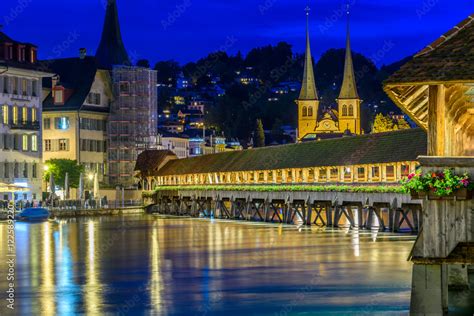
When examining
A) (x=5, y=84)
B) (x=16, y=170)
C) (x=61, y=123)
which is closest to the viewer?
(x=5, y=84)

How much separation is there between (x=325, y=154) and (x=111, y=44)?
7571cm

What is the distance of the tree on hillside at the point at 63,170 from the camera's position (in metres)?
111

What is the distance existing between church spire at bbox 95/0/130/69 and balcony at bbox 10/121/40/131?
39.8 m

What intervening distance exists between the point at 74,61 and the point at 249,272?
96.7 meters

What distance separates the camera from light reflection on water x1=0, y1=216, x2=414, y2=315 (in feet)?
89.7

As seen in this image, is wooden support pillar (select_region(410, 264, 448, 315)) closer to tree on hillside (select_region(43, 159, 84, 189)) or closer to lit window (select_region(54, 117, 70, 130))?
tree on hillside (select_region(43, 159, 84, 189))

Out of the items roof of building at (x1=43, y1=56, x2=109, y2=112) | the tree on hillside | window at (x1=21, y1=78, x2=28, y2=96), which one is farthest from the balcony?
roof of building at (x1=43, y1=56, x2=109, y2=112)

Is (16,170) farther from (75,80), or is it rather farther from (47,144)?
(75,80)

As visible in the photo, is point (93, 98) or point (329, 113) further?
point (329, 113)

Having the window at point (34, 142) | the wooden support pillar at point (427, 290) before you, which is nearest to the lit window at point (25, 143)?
the window at point (34, 142)

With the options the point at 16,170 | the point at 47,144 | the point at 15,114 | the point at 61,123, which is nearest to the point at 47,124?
the point at 61,123

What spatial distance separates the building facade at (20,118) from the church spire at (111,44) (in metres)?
39.5

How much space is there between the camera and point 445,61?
1980 cm

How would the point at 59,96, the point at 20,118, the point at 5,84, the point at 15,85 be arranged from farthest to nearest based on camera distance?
the point at 59,96
the point at 20,118
the point at 15,85
the point at 5,84
